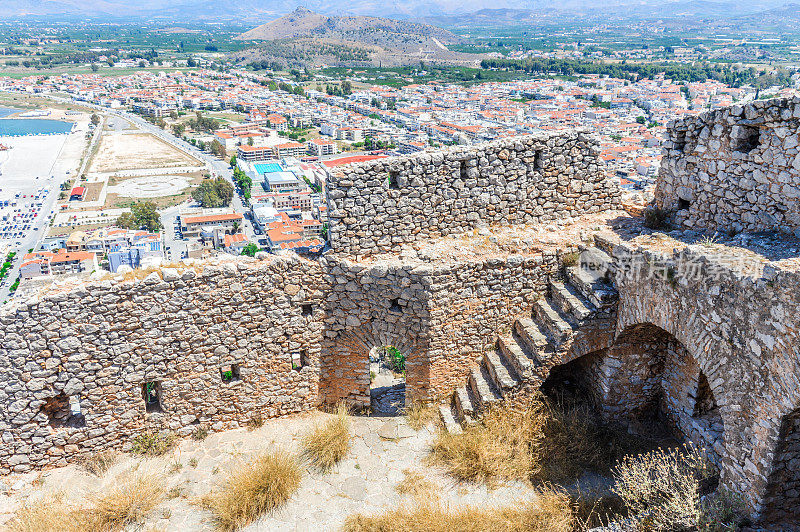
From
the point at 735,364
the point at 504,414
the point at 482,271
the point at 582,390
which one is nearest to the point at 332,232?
the point at 482,271

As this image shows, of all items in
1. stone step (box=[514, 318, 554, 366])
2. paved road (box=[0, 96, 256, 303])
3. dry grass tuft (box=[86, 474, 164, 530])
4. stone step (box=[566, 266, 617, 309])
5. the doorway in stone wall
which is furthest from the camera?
paved road (box=[0, 96, 256, 303])

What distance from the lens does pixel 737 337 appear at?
4.66 metres

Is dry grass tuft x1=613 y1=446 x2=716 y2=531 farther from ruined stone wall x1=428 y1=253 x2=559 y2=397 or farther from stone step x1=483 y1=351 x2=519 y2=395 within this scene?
ruined stone wall x1=428 y1=253 x2=559 y2=397

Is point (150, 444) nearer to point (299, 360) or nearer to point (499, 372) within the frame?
point (299, 360)

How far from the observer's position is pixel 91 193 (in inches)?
2699

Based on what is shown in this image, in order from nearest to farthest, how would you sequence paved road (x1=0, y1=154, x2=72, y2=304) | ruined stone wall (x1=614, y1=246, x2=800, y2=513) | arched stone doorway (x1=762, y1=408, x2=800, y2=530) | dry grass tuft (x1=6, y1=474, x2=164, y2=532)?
1. ruined stone wall (x1=614, y1=246, x2=800, y2=513)
2. arched stone doorway (x1=762, y1=408, x2=800, y2=530)
3. dry grass tuft (x1=6, y1=474, x2=164, y2=532)
4. paved road (x1=0, y1=154, x2=72, y2=304)

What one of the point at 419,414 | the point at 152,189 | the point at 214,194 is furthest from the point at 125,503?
the point at 152,189

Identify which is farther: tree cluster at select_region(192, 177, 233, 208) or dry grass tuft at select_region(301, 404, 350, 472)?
tree cluster at select_region(192, 177, 233, 208)

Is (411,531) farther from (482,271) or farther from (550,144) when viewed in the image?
(550,144)

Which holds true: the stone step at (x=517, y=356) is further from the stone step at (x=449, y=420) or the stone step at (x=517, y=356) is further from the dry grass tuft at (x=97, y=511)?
the dry grass tuft at (x=97, y=511)

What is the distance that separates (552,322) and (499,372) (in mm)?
800

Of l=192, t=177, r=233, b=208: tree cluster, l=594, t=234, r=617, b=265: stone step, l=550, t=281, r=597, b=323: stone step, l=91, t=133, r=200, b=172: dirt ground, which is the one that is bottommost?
l=192, t=177, r=233, b=208: tree cluster

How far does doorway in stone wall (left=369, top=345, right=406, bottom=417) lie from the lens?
718 cm

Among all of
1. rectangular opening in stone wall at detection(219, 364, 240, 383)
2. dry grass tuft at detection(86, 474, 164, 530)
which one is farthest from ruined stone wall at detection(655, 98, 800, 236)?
dry grass tuft at detection(86, 474, 164, 530)
